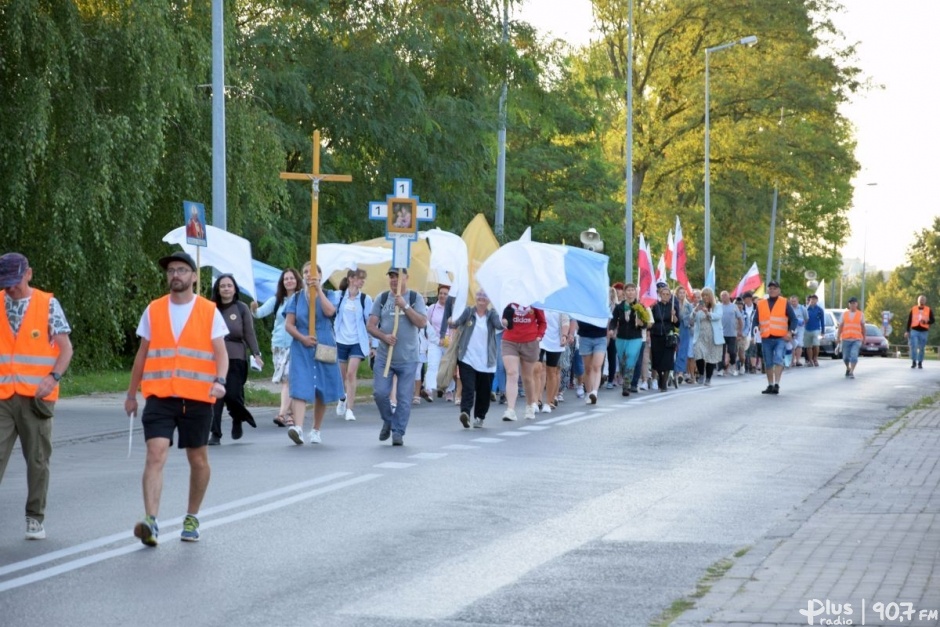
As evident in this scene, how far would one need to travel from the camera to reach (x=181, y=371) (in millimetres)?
9555

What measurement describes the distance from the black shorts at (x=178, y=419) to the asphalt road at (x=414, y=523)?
585 mm

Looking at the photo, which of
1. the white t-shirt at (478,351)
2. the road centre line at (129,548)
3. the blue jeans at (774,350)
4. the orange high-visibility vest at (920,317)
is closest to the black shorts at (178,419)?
the road centre line at (129,548)

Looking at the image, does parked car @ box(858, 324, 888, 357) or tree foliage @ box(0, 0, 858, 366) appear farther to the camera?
parked car @ box(858, 324, 888, 357)

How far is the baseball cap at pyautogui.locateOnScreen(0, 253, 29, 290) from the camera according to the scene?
9805 mm

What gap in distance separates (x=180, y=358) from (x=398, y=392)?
6581 millimetres

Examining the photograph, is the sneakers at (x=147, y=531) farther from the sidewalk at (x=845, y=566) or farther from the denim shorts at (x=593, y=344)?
the denim shorts at (x=593, y=344)

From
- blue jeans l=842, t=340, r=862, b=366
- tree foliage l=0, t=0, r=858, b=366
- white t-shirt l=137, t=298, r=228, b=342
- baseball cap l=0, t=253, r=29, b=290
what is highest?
tree foliage l=0, t=0, r=858, b=366

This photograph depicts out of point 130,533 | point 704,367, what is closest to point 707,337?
point 704,367

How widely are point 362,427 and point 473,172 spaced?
17.4m

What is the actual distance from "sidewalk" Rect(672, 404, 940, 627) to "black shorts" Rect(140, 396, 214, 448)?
311 centimetres

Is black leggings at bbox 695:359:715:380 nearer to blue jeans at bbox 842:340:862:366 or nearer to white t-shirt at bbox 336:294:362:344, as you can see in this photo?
blue jeans at bbox 842:340:862:366

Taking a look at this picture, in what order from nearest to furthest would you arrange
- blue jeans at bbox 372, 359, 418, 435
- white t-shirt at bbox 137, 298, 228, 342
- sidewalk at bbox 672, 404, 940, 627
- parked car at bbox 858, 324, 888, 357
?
sidewalk at bbox 672, 404, 940, 627 < white t-shirt at bbox 137, 298, 228, 342 < blue jeans at bbox 372, 359, 418, 435 < parked car at bbox 858, 324, 888, 357

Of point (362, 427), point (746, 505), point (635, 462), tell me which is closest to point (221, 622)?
point (746, 505)

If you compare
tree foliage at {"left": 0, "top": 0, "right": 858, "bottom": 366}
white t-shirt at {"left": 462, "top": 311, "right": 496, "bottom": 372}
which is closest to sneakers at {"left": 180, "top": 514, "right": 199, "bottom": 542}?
white t-shirt at {"left": 462, "top": 311, "right": 496, "bottom": 372}
